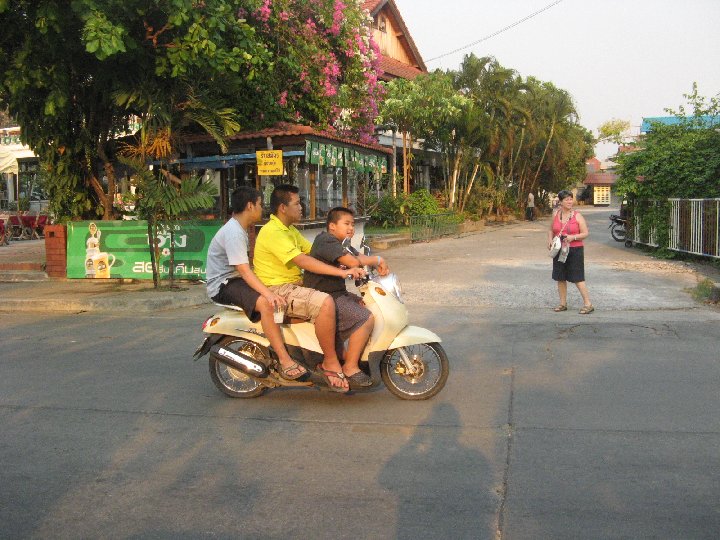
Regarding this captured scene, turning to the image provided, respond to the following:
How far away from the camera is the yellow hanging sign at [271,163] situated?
14539mm

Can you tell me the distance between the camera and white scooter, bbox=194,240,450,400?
20.5ft

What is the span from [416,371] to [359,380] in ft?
1.62

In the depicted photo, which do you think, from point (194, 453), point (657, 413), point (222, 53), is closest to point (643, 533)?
point (657, 413)

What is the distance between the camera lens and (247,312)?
6270mm

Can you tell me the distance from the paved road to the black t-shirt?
952 millimetres

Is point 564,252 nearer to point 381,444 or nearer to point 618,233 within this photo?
point 381,444

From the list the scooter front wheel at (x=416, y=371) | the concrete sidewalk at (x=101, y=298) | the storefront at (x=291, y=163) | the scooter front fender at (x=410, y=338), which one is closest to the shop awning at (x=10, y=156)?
the storefront at (x=291, y=163)

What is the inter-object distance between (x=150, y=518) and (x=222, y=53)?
32.6 ft

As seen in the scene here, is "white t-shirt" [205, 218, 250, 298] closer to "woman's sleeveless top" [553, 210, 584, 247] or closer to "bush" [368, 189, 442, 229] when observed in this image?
"woman's sleeveless top" [553, 210, 584, 247]

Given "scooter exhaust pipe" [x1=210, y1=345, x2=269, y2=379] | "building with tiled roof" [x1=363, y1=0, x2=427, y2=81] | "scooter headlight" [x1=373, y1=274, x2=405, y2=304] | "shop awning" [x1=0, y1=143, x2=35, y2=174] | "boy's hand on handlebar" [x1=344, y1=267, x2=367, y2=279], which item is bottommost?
"scooter exhaust pipe" [x1=210, y1=345, x2=269, y2=379]

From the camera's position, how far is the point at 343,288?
643 cm

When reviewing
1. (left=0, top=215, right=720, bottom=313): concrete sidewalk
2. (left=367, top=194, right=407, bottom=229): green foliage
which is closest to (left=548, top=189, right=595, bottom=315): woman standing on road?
(left=0, top=215, right=720, bottom=313): concrete sidewalk

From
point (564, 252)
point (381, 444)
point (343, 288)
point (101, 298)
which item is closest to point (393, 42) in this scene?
point (101, 298)

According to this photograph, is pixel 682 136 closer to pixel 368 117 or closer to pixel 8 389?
pixel 368 117
